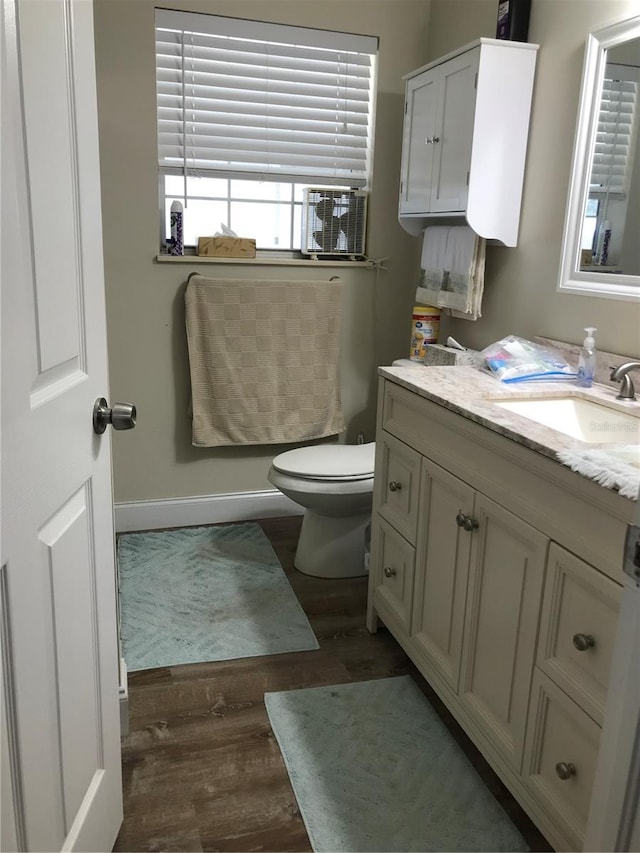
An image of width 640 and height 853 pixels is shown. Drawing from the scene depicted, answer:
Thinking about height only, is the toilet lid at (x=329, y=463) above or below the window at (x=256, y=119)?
below

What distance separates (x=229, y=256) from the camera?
2773mm

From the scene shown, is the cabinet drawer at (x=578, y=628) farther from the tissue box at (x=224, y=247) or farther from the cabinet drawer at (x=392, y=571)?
the tissue box at (x=224, y=247)

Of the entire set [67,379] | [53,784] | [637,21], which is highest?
Answer: [637,21]

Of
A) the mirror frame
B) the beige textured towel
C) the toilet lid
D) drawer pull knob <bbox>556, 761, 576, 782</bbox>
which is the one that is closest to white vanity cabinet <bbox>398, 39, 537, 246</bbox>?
the mirror frame

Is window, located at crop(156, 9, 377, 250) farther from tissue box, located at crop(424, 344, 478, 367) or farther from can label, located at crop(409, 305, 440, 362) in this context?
tissue box, located at crop(424, 344, 478, 367)

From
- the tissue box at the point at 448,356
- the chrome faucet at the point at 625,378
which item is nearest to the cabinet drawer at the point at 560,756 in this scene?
the chrome faucet at the point at 625,378

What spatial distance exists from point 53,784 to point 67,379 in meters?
0.59

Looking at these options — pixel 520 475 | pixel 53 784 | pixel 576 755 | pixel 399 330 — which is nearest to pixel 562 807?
pixel 576 755

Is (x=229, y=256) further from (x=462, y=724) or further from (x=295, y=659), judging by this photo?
(x=462, y=724)

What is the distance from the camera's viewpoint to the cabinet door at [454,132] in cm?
218

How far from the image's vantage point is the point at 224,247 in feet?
9.05

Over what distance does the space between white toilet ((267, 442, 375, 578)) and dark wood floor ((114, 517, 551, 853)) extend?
22 cm

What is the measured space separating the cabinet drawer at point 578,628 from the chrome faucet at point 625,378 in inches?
23.3

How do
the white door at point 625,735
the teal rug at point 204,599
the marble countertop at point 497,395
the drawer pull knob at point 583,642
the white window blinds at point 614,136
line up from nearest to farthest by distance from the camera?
the white door at point 625,735
the drawer pull knob at point 583,642
the marble countertop at point 497,395
the white window blinds at point 614,136
the teal rug at point 204,599
